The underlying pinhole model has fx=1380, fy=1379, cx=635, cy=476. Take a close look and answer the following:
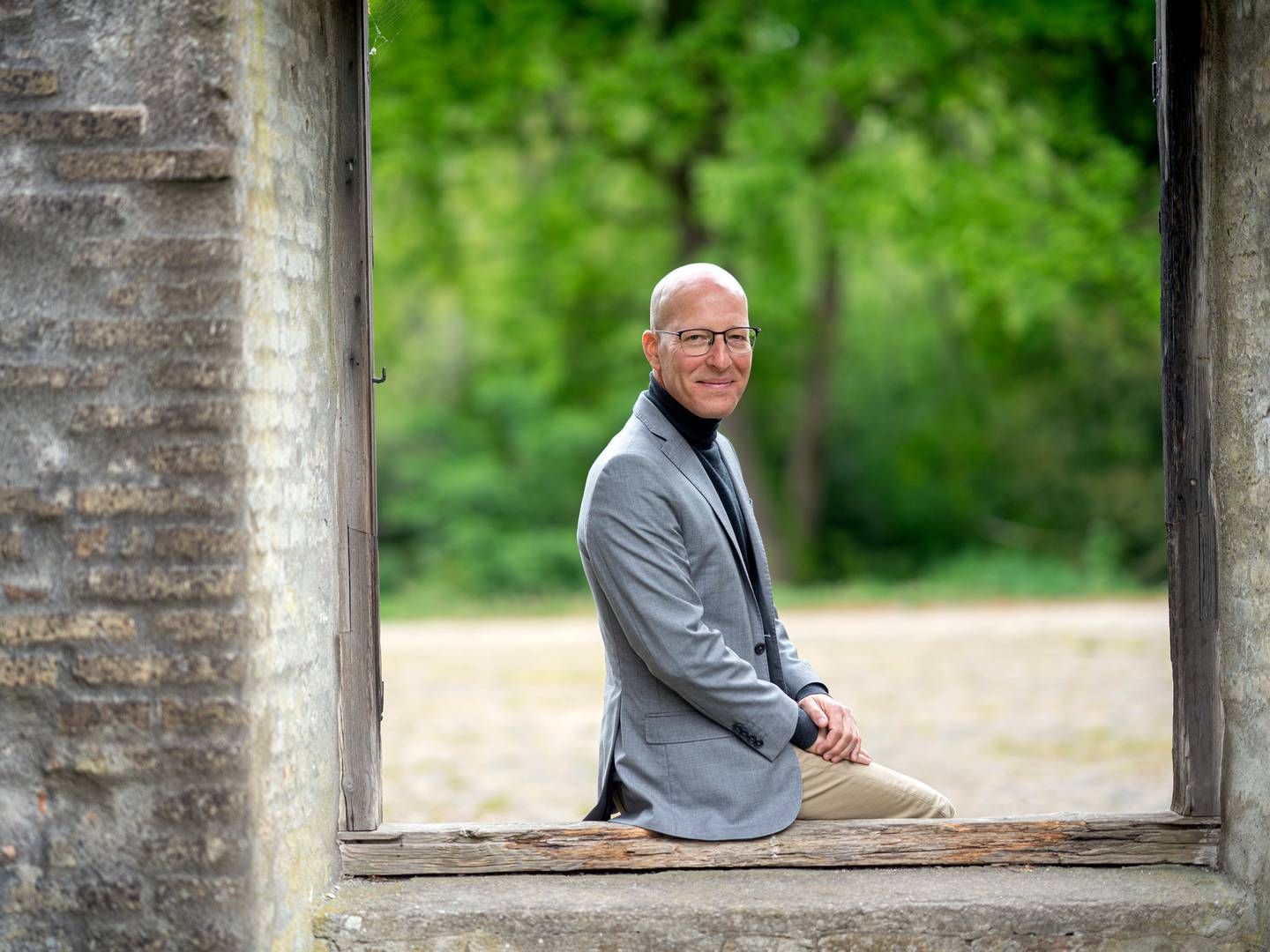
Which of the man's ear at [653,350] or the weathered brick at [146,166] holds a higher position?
the weathered brick at [146,166]

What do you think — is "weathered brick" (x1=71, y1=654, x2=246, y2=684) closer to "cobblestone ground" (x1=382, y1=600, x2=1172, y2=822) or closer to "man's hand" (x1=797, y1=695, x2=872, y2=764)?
"man's hand" (x1=797, y1=695, x2=872, y2=764)

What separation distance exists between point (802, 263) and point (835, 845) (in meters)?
14.0

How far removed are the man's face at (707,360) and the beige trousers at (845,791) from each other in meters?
0.85

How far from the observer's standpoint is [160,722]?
270cm

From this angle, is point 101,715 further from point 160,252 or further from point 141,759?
point 160,252

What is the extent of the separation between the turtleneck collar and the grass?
35.8ft

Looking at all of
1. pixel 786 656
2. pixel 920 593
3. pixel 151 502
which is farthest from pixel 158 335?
pixel 920 593

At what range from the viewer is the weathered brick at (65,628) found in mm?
2695

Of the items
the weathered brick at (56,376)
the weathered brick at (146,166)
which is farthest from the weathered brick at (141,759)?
the weathered brick at (146,166)

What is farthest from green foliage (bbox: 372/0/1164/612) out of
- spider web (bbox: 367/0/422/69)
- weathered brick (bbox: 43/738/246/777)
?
weathered brick (bbox: 43/738/246/777)

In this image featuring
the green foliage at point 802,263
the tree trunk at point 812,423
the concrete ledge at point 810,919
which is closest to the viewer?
the concrete ledge at point 810,919

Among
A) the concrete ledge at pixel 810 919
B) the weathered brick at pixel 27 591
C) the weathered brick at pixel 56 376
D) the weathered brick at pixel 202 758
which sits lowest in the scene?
the concrete ledge at pixel 810 919

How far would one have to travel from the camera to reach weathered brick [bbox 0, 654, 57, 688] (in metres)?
2.70

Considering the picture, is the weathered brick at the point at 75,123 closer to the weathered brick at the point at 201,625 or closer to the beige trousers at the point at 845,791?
the weathered brick at the point at 201,625
